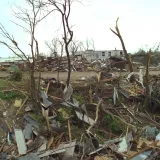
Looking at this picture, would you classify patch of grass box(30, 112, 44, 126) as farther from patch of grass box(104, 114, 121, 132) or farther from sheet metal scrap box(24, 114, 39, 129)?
patch of grass box(104, 114, 121, 132)

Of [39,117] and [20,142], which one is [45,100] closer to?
[39,117]

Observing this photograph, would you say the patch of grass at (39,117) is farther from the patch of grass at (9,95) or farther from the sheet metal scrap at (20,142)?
the patch of grass at (9,95)

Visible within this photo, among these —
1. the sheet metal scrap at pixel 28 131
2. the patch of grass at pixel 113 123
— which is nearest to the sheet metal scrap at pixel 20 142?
the sheet metal scrap at pixel 28 131

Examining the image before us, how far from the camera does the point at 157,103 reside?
8.14m

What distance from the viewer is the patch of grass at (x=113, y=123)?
7.18m

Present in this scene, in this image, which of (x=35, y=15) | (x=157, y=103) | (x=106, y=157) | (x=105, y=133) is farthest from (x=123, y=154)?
(x=35, y=15)

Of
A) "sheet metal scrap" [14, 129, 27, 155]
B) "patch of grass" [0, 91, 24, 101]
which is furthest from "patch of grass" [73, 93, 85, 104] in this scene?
"sheet metal scrap" [14, 129, 27, 155]

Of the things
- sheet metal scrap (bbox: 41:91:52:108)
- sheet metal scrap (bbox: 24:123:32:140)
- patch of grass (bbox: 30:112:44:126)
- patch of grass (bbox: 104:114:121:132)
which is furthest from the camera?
sheet metal scrap (bbox: 41:91:52:108)

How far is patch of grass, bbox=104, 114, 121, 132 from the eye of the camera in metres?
7.18

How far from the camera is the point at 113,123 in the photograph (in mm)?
7262

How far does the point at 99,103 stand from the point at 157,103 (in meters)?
1.77

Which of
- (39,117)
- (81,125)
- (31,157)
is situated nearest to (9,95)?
(39,117)

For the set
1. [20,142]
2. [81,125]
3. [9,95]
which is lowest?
[20,142]

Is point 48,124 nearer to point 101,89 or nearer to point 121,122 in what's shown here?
point 121,122
